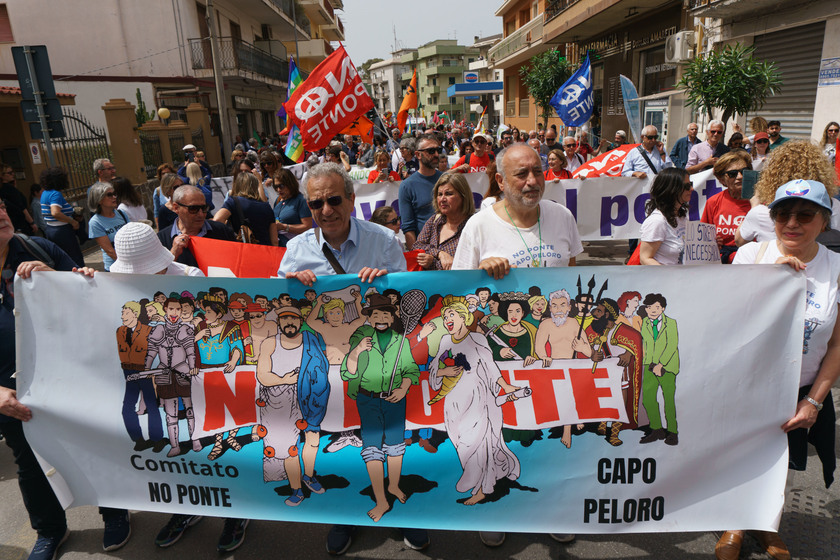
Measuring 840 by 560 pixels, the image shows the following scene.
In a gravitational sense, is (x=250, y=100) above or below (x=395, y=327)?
above

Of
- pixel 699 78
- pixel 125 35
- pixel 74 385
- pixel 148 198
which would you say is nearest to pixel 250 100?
pixel 125 35

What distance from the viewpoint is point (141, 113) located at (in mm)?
20266

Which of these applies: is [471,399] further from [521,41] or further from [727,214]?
[521,41]

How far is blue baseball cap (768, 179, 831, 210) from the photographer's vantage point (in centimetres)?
241

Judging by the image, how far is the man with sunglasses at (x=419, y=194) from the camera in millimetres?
5426

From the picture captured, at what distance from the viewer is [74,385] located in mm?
2812

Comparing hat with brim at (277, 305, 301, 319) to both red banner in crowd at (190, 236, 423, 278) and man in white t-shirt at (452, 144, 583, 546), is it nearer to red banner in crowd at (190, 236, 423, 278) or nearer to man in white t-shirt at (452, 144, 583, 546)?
man in white t-shirt at (452, 144, 583, 546)

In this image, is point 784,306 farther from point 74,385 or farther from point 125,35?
point 125,35

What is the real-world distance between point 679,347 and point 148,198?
15.1 m

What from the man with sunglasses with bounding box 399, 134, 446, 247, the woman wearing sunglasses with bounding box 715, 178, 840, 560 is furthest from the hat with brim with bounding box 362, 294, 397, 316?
the man with sunglasses with bounding box 399, 134, 446, 247

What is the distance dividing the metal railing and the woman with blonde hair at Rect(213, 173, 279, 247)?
2154cm

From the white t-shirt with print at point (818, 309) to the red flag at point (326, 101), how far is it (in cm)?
576

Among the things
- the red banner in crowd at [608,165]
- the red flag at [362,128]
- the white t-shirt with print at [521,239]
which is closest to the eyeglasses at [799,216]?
the white t-shirt with print at [521,239]

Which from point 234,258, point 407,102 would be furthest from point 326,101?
point 407,102
